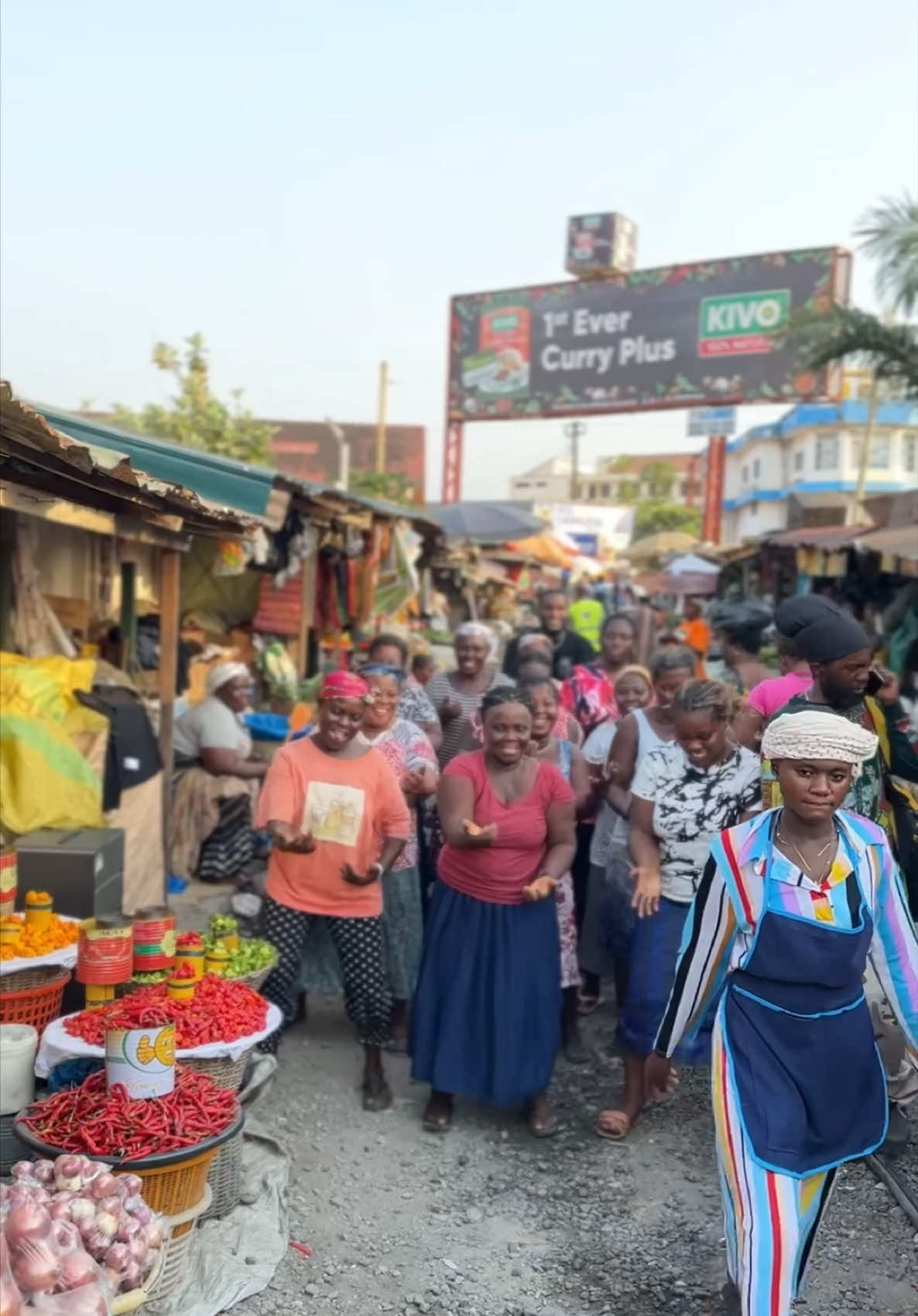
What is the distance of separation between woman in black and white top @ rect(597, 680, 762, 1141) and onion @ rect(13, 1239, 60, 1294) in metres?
2.46

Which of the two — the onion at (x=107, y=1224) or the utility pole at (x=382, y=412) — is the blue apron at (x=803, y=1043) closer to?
the onion at (x=107, y=1224)

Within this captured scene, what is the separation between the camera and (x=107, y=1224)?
8.37 ft

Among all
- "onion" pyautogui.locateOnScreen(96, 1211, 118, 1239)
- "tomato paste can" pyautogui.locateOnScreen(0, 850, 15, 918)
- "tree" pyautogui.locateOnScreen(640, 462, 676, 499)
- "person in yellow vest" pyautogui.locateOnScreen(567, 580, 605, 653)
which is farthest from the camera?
"tree" pyautogui.locateOnScreen(640, 462, 676, 499)

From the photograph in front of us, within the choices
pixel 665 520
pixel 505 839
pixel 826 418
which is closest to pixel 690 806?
pixel 505 839

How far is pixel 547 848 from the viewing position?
4.73 metres

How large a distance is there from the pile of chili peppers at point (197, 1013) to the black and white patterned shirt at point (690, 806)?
5.08 ft

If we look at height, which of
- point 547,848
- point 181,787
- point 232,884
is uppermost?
point 547,848

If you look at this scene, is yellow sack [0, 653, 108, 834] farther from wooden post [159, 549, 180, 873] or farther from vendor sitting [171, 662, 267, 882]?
vendor sitting [171, 662, 267, 882]

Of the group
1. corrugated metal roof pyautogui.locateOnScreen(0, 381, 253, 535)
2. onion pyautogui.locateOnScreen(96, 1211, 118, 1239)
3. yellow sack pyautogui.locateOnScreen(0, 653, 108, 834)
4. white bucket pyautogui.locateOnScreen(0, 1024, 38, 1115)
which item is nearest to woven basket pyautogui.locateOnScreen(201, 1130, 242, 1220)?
white bucket pyautogui.locateOnScreen(0, 1024, 38, 1115)

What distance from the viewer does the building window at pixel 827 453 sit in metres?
46.9

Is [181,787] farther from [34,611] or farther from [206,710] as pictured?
[34,611]

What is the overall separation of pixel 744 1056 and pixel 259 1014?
178 centimetres

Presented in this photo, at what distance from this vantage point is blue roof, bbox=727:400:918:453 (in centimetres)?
4362

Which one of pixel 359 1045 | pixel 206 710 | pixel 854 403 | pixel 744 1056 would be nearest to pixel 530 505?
pixel 854 403
